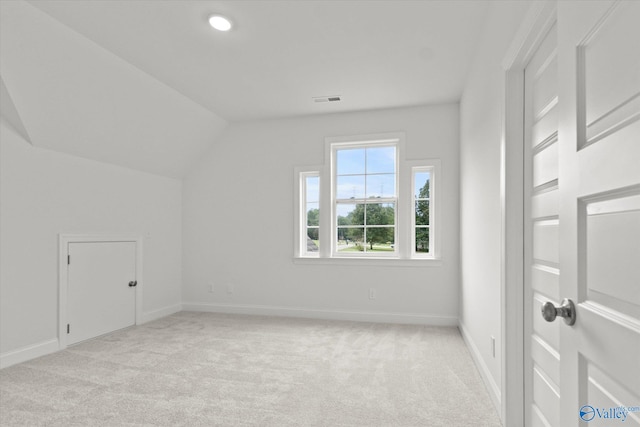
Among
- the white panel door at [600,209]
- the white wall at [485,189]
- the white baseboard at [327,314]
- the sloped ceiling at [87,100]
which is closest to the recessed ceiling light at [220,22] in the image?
the sloped ceiling at [87,100]

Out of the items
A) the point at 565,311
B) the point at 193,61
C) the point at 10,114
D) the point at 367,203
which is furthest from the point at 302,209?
the point at 565,311

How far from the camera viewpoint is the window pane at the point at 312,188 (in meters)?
4.78

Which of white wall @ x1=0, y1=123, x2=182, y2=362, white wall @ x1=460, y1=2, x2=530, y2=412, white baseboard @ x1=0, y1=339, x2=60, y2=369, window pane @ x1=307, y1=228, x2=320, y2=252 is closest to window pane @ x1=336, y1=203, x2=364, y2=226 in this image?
window pane @ x1=307, y1=228, x2=320, y2=252

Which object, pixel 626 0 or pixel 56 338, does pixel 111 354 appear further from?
pixel 626 0

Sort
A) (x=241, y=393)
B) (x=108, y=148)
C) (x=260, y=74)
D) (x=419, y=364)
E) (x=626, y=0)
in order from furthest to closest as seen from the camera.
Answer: (x=108, y=148) < (x=260, y=74) < (x=419, y=364) < (x=241, y=393) < (x=626, y=0)

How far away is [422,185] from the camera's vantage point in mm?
4449

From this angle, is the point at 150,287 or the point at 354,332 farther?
the point at 150,287

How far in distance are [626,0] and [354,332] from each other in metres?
3.62

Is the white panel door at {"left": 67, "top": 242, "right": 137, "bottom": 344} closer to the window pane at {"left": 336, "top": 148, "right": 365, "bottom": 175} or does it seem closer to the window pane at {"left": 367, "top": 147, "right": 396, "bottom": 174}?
the window pane at {"left": 336, "top": 148, "right": 365, "bottom": 175}

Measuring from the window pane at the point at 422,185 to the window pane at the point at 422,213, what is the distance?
0.08 metres

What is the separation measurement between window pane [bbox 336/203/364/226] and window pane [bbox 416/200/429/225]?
0.69 metres

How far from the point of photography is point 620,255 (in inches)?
31.0

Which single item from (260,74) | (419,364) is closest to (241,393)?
(419,364)

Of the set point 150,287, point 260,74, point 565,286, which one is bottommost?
point 150,287
